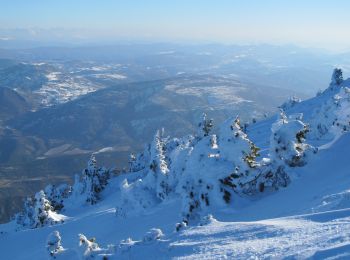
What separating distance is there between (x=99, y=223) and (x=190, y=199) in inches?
569

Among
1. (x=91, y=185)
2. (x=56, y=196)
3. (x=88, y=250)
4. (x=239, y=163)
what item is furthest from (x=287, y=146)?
(x=56, y=196)

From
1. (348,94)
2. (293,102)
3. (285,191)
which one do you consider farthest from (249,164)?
(293,102)

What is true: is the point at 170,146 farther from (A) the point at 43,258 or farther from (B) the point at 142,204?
(A) the point at 43,258

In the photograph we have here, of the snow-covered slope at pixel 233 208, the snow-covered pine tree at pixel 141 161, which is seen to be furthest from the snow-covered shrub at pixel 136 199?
the snow-covered pine tree at pixel 141 161

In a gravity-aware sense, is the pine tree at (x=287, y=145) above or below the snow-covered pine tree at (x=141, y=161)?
above

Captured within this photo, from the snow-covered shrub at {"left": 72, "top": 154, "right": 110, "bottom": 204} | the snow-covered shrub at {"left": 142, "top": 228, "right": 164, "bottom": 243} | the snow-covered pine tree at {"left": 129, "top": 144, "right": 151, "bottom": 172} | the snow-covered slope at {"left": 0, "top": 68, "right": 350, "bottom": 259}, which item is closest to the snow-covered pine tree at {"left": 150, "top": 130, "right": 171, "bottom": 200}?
the snow-covered slope at {"left": 0, "top": 68, "right": 350, "bottom": 259}

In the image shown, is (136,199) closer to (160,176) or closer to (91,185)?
(160,176)

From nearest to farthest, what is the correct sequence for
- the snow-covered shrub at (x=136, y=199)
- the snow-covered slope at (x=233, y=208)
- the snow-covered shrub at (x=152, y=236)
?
the snow-covered slope at (x=233, y=208) < the snow-covered shrub at (x=152, y=236) < the snow-covered shrub at (x=136, y=199)

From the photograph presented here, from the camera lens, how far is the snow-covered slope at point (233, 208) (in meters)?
13.9

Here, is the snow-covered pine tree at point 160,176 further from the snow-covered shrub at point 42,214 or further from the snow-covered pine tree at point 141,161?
the snow-covered pine tree at point 141,161

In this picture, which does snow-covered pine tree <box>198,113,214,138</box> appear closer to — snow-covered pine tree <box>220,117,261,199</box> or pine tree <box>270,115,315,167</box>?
pine tree <box>270,115,315,167</box>

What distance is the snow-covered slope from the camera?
13898mm

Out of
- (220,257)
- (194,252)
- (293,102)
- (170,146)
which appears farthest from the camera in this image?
(293,102)

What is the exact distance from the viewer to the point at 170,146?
7406cm
